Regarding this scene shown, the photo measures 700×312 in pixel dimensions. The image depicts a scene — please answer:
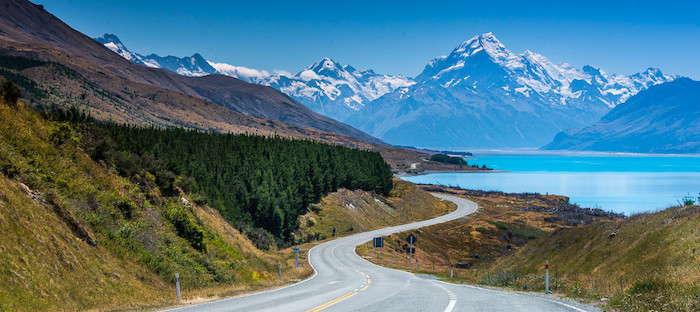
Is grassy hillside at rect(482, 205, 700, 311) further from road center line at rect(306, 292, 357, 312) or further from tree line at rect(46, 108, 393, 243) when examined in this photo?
tree line at rect(46, 108, 393, 243)

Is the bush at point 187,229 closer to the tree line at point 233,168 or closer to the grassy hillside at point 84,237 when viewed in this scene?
the grassy hillside at point 84,237

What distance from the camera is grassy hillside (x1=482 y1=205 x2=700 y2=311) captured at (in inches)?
542

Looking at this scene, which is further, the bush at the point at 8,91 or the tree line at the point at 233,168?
the tree line at the point at 233,168

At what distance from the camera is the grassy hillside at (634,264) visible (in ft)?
45.1

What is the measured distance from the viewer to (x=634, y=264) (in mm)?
20703

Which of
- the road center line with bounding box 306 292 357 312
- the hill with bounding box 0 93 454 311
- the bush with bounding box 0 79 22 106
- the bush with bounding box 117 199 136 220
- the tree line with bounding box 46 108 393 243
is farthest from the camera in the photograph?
the tree line with bounding box 46 108 393 243

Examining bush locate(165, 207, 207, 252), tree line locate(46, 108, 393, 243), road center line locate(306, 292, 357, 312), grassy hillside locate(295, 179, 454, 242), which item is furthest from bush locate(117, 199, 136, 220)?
grassy hillside locate(295, 179, 454, 242)

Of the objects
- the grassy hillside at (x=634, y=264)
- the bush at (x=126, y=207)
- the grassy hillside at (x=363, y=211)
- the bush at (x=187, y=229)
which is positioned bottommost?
the grassy hillside at (x=363, y=211)

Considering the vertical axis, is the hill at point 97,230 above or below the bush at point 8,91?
below

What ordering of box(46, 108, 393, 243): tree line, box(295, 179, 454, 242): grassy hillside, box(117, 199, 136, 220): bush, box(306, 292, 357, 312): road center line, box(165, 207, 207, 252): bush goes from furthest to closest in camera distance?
box(295, 179, 454, 242): grassy hillside → box(46, 108, 393, 243): tree line → box(165, 207, 207, 252): bush → box(117, 199, 136, 220): bush → box(306, 292, 357, 312): road center line

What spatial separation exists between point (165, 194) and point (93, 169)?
8062 millimetres

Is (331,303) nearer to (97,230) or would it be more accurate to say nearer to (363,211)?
(97,230)

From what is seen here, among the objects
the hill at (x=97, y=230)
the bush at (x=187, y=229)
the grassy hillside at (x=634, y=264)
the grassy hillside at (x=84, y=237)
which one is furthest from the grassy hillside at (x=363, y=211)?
the grassy hillside at (x=634, y=264)

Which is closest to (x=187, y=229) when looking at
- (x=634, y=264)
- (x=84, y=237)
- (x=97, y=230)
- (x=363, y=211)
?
(x=97, y=230)
